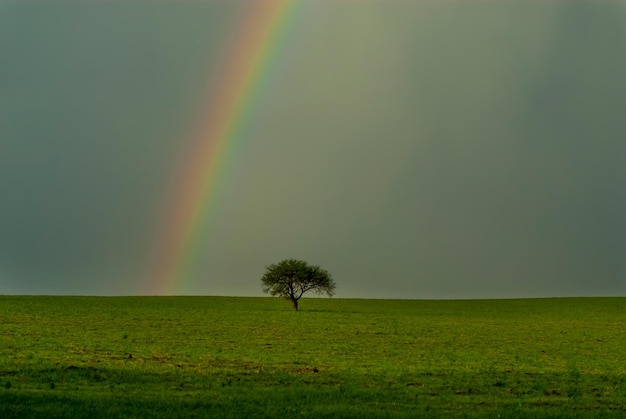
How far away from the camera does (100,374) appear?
30.7 m

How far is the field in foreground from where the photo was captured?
77.0 ft

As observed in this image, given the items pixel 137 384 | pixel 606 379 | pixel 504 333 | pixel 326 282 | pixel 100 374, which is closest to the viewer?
pixel 137 384

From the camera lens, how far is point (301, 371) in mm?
34500

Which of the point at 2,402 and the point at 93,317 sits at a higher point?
the point at 93,317

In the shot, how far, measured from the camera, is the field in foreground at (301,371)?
23.5m

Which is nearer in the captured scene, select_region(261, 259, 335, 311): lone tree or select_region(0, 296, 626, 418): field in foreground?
select_region(0, 296, 626, 418): field in foreground

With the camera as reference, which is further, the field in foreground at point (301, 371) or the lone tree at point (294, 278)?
the lone tree at point (294, 278)

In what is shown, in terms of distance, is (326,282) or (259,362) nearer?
(259,362)

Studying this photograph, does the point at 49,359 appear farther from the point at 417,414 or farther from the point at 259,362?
the point at 417,414

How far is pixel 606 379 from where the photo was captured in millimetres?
33969

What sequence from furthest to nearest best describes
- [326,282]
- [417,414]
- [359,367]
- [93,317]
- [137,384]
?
[326,282] < [93,317] < [359,367] < [137,384] < [417,414]

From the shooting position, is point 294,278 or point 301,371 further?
point 294,278

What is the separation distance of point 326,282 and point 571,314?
42.2 m

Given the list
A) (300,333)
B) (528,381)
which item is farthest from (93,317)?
(528,381)
